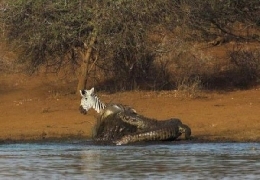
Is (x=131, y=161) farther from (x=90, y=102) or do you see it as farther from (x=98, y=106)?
(x=90, y=102)

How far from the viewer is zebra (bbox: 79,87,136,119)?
1780 centimetres

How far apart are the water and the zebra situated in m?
0.73

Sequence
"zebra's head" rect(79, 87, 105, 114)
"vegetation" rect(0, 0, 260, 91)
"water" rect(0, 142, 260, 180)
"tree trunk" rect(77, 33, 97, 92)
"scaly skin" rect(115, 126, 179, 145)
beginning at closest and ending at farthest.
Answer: "water" rect(0, 142, 260, 180), "scaly skin" rect(115, 126, 179, 145), "zebra's head" rect(79, 87, 105, 114), "vegetation" rect(0, 0, 260, 91), "tree trunk" rect(77, 33, 97, 92)

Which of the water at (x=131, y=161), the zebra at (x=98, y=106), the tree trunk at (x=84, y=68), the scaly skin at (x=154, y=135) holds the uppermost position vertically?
the tree trunk at (x=84, y=68)

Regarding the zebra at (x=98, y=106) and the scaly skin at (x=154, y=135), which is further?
the zebra at (x=98, y=106)

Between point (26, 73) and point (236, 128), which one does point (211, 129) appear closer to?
point (236, 128)

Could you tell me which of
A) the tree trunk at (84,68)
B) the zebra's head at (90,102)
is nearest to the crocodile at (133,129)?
the zebra's head at (90,102)

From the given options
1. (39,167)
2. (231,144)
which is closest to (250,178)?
(39,167)

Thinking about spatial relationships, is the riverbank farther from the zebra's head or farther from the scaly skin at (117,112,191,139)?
the scaly skin at (117,112,191,139)

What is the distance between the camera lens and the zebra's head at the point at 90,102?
1859 centimetres

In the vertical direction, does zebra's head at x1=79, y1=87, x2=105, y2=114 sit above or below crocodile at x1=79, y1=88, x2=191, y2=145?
above

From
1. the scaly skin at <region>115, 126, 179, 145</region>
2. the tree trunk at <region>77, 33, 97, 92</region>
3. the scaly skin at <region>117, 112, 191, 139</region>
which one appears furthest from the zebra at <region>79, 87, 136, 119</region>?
the tree trunk at <region>77, 33, 97, 92</region>

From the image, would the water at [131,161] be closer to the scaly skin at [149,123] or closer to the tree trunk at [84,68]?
the scaly skin at [149,123]

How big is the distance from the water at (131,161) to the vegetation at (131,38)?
488 cm
